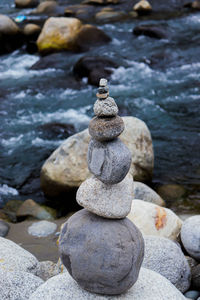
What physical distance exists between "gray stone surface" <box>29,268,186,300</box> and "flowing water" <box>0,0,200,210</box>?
177 inches

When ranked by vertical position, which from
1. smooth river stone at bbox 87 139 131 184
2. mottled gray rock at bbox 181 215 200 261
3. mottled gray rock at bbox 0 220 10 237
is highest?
smooth river stone at bbox 87 139 131 184

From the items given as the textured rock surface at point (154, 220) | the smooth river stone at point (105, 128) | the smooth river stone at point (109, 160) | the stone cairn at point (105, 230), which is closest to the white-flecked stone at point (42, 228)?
the textured rock surface at point (154, 220)

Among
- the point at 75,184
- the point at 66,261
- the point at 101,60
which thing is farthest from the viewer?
the point at 101,60

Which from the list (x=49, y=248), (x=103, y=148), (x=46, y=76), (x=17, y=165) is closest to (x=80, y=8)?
(x=46, y=76)

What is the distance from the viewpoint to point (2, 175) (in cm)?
887

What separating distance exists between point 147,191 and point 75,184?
1328mm

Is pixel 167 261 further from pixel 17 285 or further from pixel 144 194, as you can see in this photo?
pixel 144 194

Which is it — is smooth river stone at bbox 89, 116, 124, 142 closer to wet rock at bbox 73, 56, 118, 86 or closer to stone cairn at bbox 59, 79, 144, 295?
stone cairn at bbox 59, 79, 144, 295

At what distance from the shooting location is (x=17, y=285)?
4.30m

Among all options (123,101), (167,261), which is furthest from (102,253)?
(123,101)

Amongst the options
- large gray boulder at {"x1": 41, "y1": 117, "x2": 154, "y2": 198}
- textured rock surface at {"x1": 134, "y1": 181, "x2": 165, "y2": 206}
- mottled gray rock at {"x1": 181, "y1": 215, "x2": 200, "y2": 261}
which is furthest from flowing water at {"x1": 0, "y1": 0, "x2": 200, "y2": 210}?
mottled gray rock at {"x1": 181, "y1": 215, "x2": 200, "y2": 261}

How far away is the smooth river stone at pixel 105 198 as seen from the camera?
11.2 ft

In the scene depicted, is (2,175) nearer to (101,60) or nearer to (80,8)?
(101,60)

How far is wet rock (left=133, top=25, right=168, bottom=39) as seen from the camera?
15.6m
